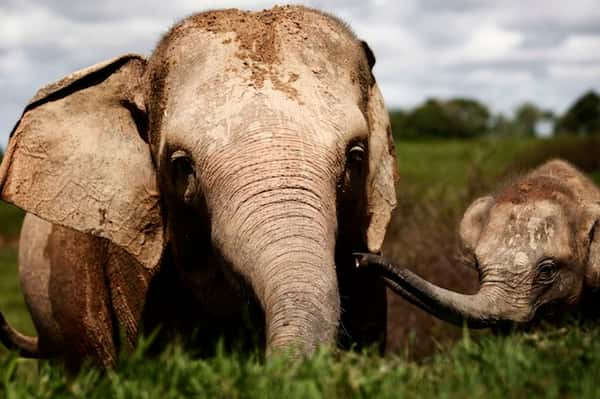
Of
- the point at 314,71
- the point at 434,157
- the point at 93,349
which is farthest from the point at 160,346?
the point at 434,157

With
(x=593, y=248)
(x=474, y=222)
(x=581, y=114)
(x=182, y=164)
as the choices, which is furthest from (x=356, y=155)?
(x=581, y=114)

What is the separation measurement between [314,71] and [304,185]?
0.98 meters

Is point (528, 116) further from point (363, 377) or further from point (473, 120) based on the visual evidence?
point (363, 377)

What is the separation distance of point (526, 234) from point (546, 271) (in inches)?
11.9

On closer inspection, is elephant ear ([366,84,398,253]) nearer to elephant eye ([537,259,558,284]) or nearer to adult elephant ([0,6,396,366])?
adult elephant ([0,6,396,366])

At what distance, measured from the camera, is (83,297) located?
7.12m

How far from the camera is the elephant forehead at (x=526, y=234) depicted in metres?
7.38

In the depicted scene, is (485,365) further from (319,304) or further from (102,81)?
(102,81)

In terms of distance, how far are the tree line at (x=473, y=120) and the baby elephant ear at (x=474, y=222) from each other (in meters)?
52.9

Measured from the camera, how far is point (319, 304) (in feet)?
A: 14.7

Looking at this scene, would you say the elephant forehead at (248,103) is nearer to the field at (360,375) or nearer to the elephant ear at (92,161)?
the elephant ear at (92,161)

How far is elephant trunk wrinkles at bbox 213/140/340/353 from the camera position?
444cm

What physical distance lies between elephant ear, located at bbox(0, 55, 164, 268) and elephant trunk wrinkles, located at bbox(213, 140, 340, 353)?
1189 mm

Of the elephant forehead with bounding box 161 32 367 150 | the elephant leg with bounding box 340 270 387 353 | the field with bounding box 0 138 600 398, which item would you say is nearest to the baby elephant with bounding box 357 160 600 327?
the elephant leg with bounding box 340 270 387 353
